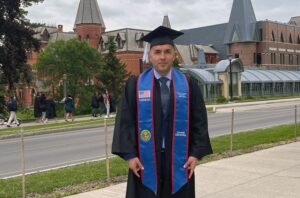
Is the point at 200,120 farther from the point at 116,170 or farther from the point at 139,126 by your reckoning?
the point at 116,170

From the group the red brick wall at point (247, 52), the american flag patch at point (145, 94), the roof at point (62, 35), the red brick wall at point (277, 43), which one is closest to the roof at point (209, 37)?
the red brick wall at point (247, 52)

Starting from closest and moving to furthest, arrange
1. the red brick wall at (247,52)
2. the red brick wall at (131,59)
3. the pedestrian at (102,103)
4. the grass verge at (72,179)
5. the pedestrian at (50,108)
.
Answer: the grass verge at (72,179) < the pedestrian at (50,108) < the pedestrian at (102,103) < the red brick wall at (247,52) < the red brick wall at (131,59)

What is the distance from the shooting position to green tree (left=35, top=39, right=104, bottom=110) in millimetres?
61812

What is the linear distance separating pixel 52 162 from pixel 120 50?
89.2 meters

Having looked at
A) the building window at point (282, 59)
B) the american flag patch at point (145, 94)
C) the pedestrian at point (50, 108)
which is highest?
the building window at point (282, 59)

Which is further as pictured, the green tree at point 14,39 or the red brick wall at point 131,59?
the red brick wall at point 131,59

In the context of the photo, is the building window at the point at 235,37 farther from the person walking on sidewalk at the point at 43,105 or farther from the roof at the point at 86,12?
the person walking on sidewalk at the point at 43,105

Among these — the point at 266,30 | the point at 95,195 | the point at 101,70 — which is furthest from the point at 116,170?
the point at 266,30

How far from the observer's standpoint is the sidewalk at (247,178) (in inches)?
291

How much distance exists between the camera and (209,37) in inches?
4589

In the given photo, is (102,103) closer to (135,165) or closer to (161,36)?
(161,36)

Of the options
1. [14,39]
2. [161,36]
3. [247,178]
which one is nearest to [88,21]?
[14,39]

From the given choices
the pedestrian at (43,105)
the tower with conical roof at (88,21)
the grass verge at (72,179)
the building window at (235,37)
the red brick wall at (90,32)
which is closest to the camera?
the grass verge at (72,179)

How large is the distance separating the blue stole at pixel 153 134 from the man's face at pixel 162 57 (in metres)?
0.12
